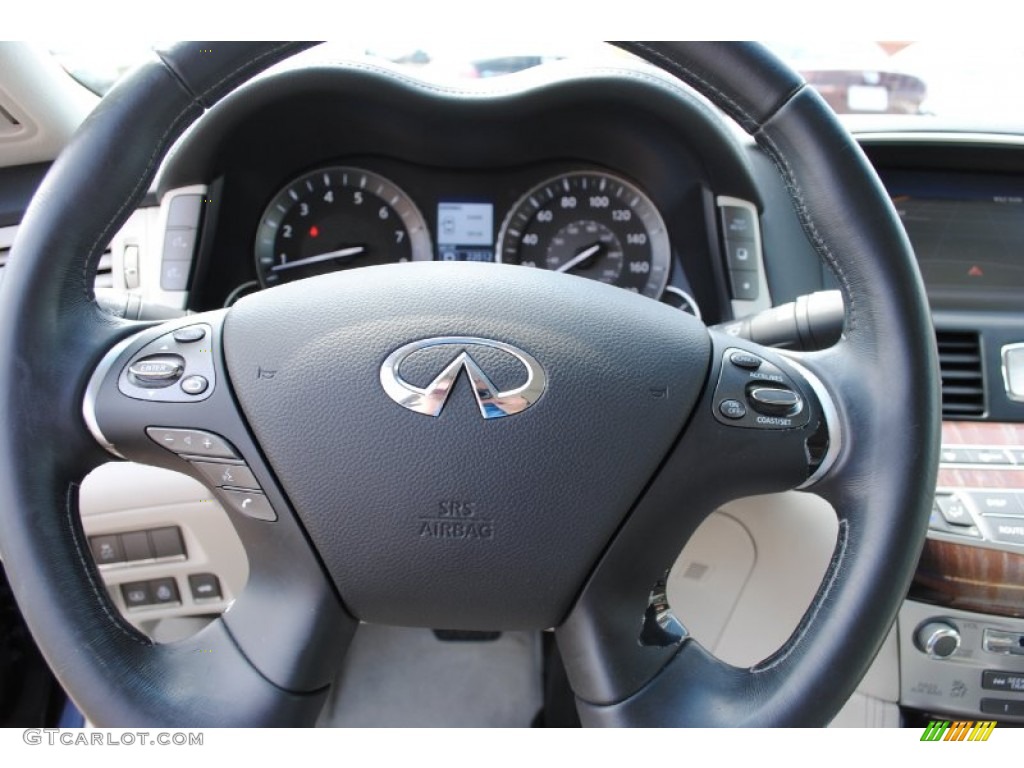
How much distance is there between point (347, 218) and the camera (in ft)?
5.85

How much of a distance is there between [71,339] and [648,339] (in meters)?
0.59

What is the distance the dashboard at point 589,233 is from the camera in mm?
1374

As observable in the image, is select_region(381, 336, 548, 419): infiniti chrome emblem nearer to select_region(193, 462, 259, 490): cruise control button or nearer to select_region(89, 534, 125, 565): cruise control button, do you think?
select_region(193, 462, 259, 490): cruise control button

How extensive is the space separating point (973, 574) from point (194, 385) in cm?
117

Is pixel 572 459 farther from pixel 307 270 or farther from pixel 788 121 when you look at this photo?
pixel 307 270

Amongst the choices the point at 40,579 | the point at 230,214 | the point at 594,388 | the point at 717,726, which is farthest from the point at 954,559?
the point at 230,214

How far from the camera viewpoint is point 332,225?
1.78m

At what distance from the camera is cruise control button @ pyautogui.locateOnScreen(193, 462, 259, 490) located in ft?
2.85

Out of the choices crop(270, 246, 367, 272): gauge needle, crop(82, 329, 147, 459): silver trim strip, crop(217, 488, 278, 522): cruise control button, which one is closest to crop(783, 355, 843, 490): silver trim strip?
crop(217, 488, 278, 522): cruise control button

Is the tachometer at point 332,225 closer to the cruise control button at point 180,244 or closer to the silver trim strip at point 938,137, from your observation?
the cruise control button at point 180,244

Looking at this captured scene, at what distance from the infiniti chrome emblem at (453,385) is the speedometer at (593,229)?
0.96m

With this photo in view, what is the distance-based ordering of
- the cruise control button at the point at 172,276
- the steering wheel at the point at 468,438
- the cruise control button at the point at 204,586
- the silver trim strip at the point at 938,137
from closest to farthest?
the steering wheel at the point at 468,438
the cruise control button at the point at 204,586
the cruise control button at the point at 172,276
the silver trim strip at the point at 938,137

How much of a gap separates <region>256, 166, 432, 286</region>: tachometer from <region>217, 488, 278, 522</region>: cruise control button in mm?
938
